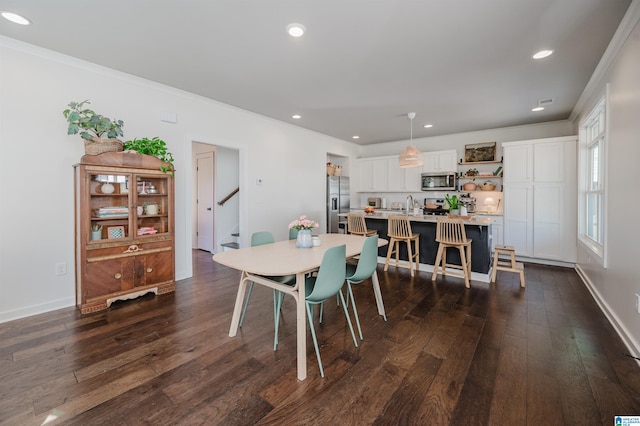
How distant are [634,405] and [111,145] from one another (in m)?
4.65

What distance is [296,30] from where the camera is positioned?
7.98 ft

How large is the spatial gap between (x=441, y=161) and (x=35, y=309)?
6.76m

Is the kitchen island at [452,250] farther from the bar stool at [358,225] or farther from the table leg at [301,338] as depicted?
the table leg at [301,338]

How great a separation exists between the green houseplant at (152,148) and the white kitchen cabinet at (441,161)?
5.12m

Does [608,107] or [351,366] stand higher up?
[608,107]

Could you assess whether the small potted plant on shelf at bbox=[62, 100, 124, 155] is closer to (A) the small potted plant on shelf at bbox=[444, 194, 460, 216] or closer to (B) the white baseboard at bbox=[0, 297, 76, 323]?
(B) the white baseboard at bbox=[0, 297, 76, 323]

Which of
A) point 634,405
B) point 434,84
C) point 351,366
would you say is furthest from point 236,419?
point 434,84

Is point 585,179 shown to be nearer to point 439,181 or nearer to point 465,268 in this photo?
point 465,268

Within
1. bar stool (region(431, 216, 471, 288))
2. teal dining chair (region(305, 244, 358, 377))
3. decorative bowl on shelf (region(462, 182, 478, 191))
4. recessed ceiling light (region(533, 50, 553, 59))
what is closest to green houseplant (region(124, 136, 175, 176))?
teal dining chair (region(305, 244, 358, 377))

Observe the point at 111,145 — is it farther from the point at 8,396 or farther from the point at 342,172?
the point at 342,172

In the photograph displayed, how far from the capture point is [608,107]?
2752mm

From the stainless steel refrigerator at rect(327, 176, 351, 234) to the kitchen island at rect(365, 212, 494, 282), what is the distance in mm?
1629

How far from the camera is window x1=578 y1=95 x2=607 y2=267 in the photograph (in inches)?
129

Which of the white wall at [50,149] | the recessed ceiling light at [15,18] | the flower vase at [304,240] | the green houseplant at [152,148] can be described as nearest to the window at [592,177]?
the flower vase at [304,240]
